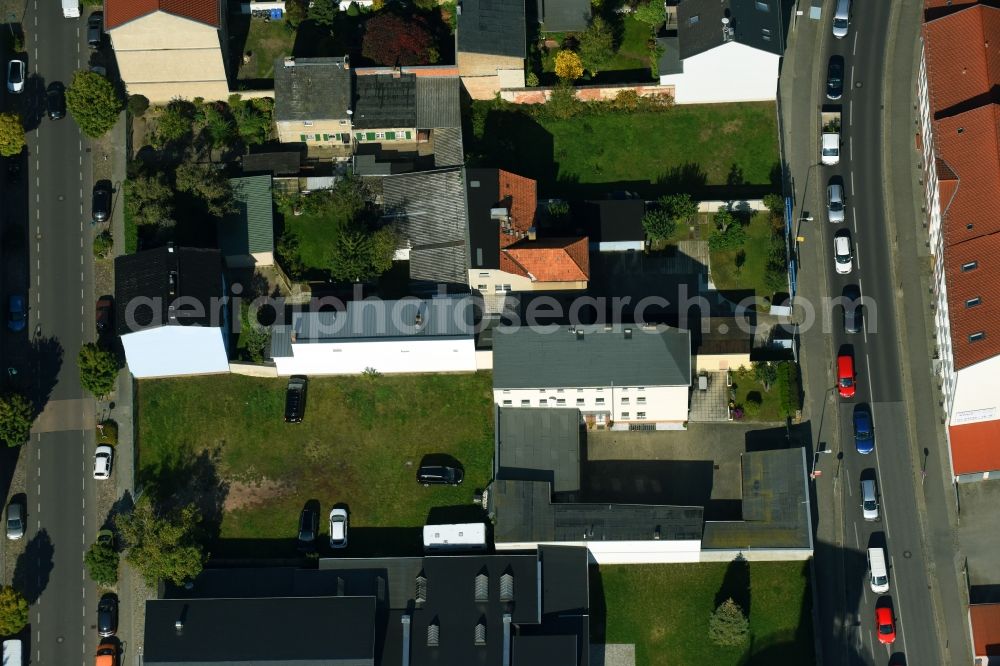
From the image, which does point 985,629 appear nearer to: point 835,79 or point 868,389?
point 868,389

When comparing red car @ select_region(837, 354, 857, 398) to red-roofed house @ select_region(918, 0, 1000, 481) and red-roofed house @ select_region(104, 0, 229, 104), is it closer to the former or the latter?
red-roofed house @ select_region(918, 0, 1000, 481)

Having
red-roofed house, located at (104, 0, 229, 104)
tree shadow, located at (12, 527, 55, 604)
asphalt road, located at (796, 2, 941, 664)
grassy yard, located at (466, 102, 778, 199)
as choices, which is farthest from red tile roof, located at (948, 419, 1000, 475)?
tree shadow, located at (12, 527, 55, 604)

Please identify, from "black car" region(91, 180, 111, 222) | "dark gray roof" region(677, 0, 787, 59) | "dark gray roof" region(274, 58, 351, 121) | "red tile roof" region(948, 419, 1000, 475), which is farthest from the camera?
"black car" region(91, 180, 111, 222)

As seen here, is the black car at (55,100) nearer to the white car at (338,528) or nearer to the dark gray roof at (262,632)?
the white car at (338,528)

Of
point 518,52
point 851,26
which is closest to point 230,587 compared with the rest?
point 518,52

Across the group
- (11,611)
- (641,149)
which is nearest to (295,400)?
(11,611)

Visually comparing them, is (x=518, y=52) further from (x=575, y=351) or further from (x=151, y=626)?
(x=151, y=626)

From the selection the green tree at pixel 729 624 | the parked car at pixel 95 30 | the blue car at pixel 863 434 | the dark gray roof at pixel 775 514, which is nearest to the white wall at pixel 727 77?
the blue car at pixel 863 434
